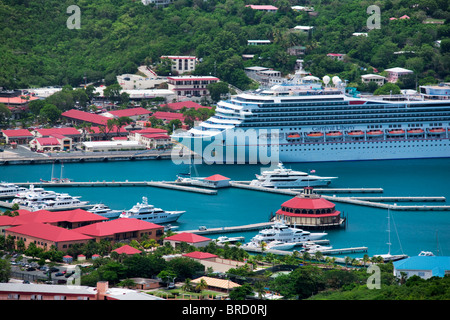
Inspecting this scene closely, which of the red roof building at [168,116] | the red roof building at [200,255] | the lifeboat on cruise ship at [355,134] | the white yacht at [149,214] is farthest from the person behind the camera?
the red roof building at [168,116]

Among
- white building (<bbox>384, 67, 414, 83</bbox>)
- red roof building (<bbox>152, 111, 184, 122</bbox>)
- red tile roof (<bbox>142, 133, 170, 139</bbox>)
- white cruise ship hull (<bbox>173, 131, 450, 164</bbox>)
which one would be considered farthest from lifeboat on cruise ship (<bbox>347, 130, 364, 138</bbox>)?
white building (<bbox>384, 67, 414, 83</bbox>)

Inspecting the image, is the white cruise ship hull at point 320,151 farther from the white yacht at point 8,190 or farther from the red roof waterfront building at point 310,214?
the red roof waterfront building at point 310,214

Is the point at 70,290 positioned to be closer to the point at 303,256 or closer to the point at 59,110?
the point at 303,256

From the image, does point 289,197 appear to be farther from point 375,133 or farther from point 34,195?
point 375,133

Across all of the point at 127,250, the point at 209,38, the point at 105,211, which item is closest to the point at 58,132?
the point at 105,211

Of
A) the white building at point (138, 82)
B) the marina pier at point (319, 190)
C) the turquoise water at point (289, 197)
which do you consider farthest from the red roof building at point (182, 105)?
the marina pier at point (319, 190)
